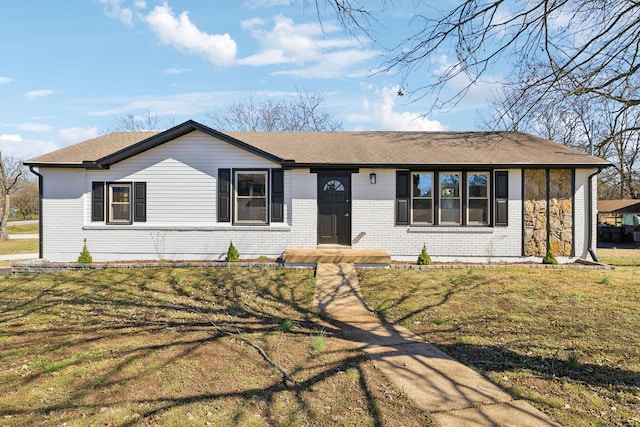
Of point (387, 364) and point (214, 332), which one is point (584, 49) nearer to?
point (387, 364)

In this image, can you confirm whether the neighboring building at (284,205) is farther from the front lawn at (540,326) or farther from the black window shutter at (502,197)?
the front lawn at (540,326)

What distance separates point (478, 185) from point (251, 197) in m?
7.12

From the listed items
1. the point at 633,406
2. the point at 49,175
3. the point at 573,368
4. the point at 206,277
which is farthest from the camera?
the point at 49,175

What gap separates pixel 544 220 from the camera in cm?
1139

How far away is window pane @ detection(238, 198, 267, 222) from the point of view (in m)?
11.6

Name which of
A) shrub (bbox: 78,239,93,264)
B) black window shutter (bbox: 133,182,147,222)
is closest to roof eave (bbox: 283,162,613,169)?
black window shutter (bbox: 133,182,147,222)

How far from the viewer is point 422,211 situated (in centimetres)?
1162

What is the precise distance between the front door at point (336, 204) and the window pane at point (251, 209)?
1760 millimetres

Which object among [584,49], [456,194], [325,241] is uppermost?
[584,49]

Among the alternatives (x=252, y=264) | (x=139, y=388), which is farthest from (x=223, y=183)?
(x=139, y=388)

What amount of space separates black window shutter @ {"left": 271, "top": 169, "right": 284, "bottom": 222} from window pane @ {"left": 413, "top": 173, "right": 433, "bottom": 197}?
418 centimetres

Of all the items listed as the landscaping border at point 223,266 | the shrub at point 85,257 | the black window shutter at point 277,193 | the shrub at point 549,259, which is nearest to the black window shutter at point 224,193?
the black window shutter at point 277,193

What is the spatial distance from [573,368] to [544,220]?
8278 millimetres

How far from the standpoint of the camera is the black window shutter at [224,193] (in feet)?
37.3
